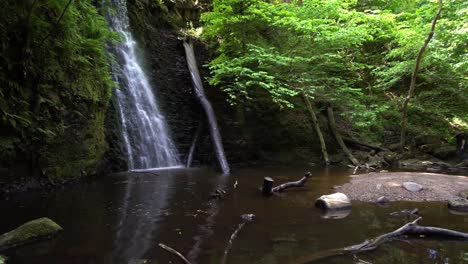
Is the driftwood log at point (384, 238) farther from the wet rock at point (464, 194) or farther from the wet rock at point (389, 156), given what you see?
the wet rock at point (389, 156)

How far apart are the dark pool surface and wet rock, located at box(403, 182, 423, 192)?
934 millimetres

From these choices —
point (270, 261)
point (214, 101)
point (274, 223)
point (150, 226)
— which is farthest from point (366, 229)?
point (214, 101)

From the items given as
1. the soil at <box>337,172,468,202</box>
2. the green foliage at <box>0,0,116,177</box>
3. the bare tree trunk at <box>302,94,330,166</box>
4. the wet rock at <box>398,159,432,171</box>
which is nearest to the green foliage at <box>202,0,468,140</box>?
the bare tree trunk at <box>302,94,330,166</box>

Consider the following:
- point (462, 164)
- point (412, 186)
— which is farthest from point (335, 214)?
point (462, 164)

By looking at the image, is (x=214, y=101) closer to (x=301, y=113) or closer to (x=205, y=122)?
(x=205, y=122)

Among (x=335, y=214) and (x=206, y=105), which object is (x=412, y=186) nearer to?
(x=335, y=214)

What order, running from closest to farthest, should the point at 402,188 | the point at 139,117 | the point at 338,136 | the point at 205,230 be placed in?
the point at 205,230
the point at 402,188
the point at 139,117
the point at 338,136

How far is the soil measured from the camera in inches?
295

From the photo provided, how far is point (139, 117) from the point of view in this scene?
12547mm

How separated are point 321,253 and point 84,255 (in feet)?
9.62

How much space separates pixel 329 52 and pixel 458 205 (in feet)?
27.1

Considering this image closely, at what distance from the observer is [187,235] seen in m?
4.89

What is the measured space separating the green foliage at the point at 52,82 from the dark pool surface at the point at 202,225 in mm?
1104

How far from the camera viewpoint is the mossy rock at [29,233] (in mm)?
4305
